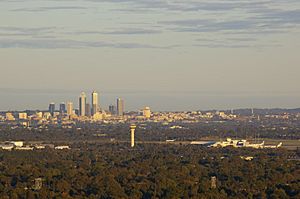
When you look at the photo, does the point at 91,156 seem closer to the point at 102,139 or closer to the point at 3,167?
the point at 3,167

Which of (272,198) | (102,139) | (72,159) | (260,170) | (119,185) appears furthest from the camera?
(102,139)

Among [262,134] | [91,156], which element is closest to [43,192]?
[91,156]

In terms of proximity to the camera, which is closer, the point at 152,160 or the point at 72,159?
the point at 152,160

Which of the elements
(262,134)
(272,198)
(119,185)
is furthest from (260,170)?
(262,134)

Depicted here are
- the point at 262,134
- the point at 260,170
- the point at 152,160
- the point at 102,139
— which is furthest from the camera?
the point at 262,134

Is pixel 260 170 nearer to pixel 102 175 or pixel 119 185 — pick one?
pixel 102 175

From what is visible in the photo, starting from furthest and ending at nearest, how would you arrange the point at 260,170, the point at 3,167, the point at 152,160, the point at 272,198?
the point at 152,160 → the point at 3,167 → the point at 260,170 → the point at 272,198
